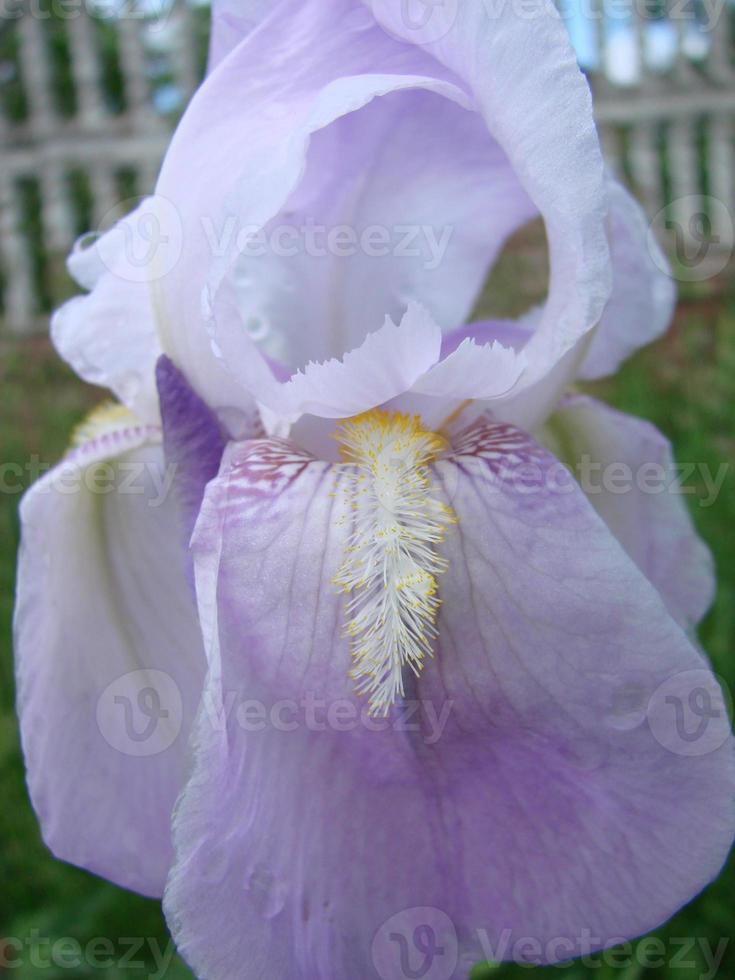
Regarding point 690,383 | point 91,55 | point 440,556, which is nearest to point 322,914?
point 440,556
